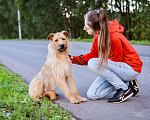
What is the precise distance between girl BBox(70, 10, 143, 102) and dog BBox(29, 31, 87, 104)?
1.59 feet

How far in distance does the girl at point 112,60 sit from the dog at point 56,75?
0.48 m

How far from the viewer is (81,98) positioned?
4641 millimetres

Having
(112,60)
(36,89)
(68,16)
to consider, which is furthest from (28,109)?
(68,16)

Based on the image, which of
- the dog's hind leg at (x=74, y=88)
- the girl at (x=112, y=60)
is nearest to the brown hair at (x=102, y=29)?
the girl at (x=112, y=60)

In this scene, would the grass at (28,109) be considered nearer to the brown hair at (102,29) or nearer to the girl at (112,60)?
the girl at (112,60)

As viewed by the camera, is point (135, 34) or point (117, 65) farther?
point (135, 34)

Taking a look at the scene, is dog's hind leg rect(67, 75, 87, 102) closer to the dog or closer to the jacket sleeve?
the dog

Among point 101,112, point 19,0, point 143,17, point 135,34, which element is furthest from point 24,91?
point 19,0

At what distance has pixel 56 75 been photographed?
4.76m

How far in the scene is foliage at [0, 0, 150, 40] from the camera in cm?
1978

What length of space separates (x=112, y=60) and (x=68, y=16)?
26901 mm

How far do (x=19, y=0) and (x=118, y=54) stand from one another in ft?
103

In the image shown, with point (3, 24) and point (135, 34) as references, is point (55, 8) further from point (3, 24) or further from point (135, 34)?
point (3, 24)

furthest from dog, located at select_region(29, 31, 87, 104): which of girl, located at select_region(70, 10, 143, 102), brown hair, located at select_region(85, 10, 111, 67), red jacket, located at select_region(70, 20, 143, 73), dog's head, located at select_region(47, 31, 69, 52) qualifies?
red jacket, located at select_region(70, 20, 143, 73)
